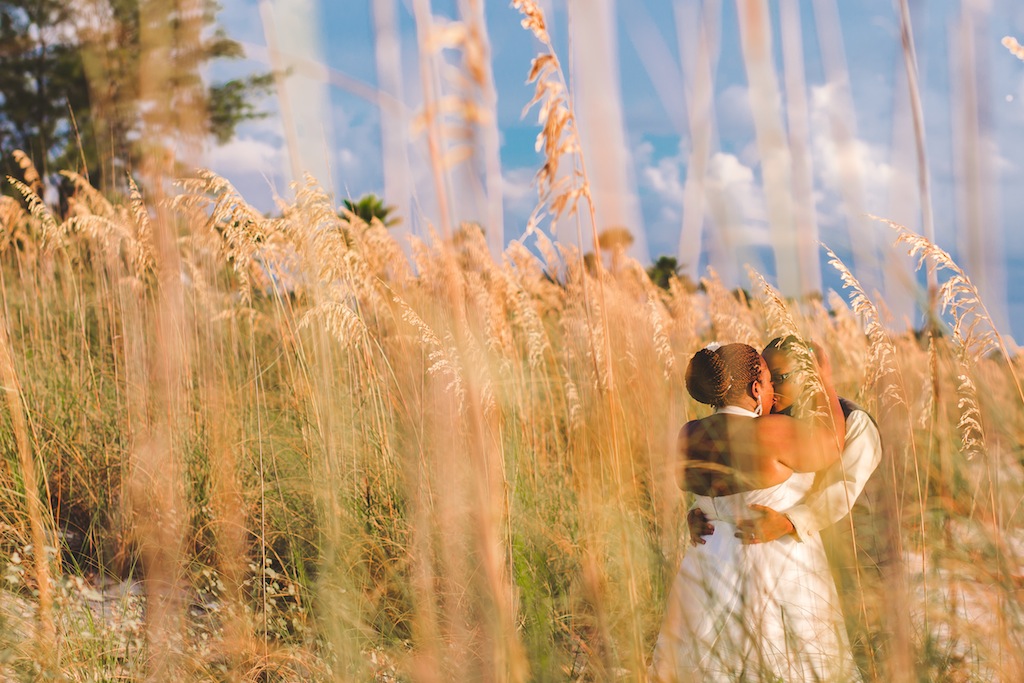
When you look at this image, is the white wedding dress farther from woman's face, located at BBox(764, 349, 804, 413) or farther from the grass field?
woman's face, located at BBox(764, 349, 804, 413)

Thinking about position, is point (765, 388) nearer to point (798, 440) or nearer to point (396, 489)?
point (798, 440)

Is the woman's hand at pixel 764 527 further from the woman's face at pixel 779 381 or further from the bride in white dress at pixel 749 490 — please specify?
the woman's face at pixel 779 381

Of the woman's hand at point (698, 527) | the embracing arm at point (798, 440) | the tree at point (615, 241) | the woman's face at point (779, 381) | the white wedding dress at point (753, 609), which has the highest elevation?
the tree at point (615, 241)

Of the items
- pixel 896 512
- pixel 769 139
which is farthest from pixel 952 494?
pixel 769 139

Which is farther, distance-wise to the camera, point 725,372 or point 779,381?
point 779,381

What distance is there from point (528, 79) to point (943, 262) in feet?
3.14

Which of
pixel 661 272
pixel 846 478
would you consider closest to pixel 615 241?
pixel 846 478

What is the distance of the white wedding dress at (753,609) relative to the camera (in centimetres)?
145

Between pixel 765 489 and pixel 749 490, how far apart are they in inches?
1.5

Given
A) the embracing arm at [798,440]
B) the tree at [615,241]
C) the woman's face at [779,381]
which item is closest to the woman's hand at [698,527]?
the embracing arm at [798,440]

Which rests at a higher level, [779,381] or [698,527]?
[779,381]

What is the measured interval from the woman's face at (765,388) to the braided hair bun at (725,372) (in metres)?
0.02

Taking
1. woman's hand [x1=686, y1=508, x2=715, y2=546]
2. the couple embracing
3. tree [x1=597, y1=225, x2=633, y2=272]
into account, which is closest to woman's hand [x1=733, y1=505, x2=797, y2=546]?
the couple embracing

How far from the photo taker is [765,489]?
199 cm
